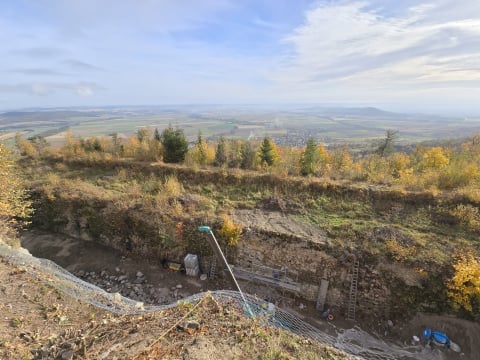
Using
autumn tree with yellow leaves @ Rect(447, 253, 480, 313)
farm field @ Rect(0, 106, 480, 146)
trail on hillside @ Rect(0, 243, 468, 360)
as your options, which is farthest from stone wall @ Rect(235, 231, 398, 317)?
farm field @ Rect(0, 106, 480, 146)

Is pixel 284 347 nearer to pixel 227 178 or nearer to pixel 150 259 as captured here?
pixel 150 259

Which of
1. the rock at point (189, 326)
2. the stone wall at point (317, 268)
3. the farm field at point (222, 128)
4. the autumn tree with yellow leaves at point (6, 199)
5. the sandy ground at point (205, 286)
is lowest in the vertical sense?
the sandy ground at point (205, 286)

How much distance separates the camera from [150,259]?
13.1 metres

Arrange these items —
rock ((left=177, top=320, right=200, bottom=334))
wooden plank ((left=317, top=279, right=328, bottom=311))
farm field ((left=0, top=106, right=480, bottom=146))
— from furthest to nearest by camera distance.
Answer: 1. farm field ((left=0, top=106, right=480, bottom=146))
2. wooden plank ((left=317, top=279, right=328, bottom=311))
3. rock ((left=177, top=320, right=200, bottom=334))

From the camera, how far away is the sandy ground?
8.48 metres

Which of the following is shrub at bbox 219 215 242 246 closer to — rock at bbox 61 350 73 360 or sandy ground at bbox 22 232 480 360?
sandy ground at bbox 22 232 480 360

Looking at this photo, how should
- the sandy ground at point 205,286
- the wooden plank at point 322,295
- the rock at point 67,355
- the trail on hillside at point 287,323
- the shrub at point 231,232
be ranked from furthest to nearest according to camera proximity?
the shrub at point 231,232 < the wooden plank at point 322,295 < the sandy ground at point 205,286 < the trail on hillside at point 287,323 < the rock at point 67,355

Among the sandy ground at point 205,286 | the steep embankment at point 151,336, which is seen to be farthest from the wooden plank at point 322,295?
the steep embankment at point 151,336

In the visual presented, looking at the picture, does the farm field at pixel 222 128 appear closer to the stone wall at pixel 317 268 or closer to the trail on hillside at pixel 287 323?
the stone wall at pixel 317 268

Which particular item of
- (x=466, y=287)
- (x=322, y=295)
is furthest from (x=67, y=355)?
(x=466, y=287)

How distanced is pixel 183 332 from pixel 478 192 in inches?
621

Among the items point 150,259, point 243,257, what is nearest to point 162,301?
point 150,259

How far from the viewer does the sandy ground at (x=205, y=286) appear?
27.8 ft

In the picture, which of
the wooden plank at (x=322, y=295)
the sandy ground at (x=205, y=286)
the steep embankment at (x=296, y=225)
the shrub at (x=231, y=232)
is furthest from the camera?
the shrub at (x=231, y=232)
